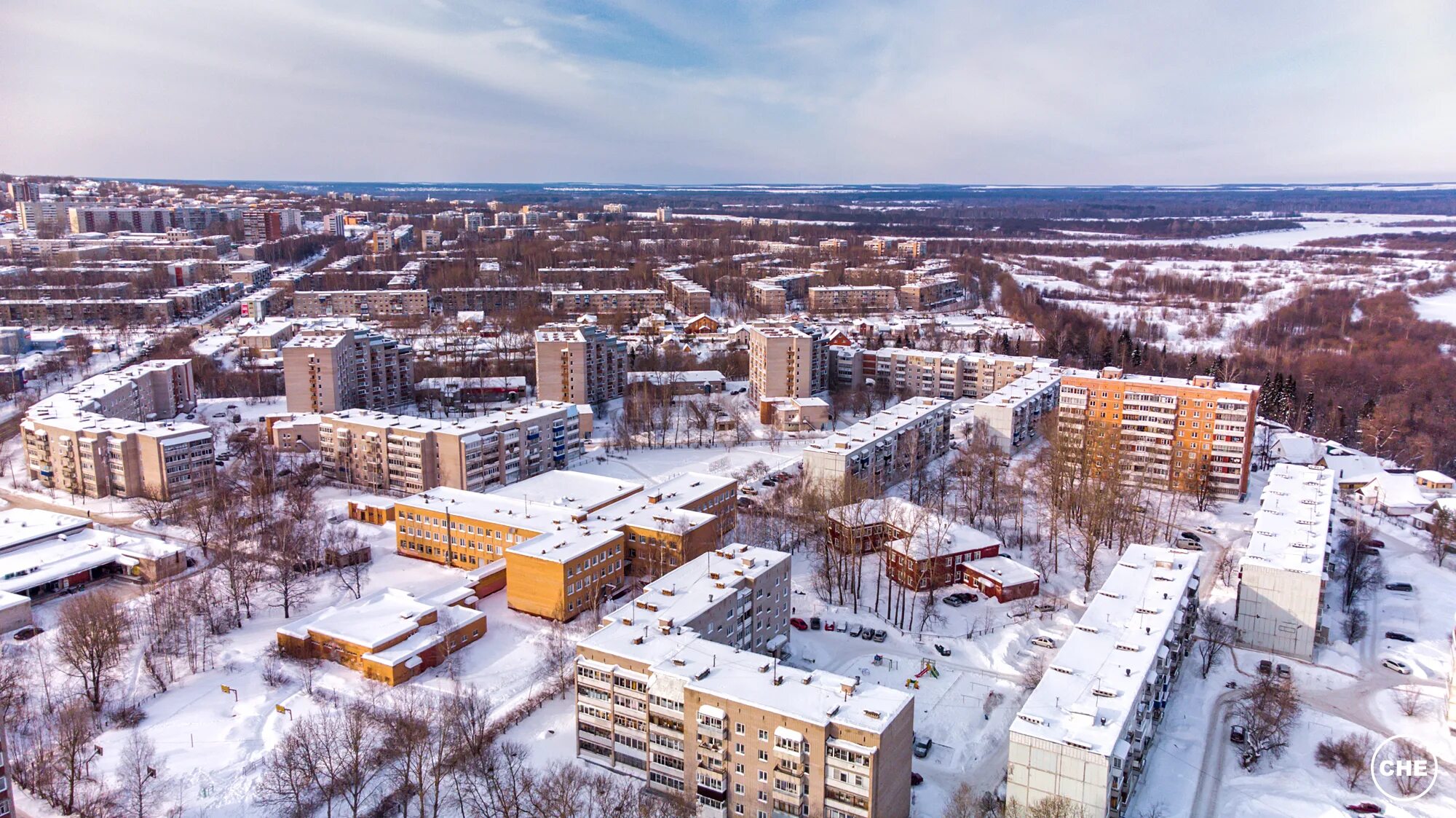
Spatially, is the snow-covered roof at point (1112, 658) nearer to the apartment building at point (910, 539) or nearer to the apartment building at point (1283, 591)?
the apartment building at point (1283, 591)

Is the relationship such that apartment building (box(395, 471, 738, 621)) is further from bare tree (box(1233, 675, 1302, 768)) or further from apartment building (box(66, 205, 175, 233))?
apartment building (box(66, 205, 175, 233))

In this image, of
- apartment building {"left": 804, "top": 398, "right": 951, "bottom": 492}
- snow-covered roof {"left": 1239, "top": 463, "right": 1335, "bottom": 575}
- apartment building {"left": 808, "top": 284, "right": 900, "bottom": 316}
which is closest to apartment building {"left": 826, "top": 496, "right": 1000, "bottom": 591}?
apartment building {"left": 804, "top": 398, "right": 951, "bottom": 492}

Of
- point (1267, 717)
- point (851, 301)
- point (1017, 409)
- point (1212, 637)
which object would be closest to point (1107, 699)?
point (1267, 717)

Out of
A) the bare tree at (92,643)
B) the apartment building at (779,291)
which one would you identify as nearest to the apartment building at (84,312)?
the apartment building at (779,291)

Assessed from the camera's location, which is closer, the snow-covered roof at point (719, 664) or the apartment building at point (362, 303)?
the snow-covered roof at point (719, 664)

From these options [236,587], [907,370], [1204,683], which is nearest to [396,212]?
[907,370]

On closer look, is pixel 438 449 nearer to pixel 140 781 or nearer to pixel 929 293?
pixel 140 781

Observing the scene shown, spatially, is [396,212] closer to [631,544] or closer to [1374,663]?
[631,544]

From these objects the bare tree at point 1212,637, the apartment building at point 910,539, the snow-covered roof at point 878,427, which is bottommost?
the bare tree at point 1212,637
